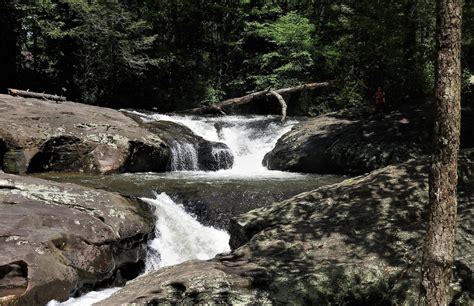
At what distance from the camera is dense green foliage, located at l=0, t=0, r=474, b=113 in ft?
63.6

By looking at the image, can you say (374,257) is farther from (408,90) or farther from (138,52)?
(138,52)

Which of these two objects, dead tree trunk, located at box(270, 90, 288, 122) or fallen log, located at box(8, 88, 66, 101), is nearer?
fallen log, located at box(8, 88, 66, 101)

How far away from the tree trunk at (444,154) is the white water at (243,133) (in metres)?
12.7

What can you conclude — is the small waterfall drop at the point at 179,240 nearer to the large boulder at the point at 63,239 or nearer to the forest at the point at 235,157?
the forest at the point at 235,157

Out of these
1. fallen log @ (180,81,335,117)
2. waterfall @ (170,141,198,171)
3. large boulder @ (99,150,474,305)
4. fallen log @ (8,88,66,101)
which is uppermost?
fallen log @ (180,81,335,117)

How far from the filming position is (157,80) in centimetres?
2903

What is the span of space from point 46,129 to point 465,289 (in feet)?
39.0

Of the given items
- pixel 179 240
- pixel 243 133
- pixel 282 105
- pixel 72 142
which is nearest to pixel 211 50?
pixel 282 105

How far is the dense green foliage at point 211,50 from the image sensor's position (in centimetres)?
1938

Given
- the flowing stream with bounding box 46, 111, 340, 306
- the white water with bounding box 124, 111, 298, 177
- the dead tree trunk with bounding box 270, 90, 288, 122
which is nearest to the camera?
the flowing stream with bounding box 46, 111, 340, 306

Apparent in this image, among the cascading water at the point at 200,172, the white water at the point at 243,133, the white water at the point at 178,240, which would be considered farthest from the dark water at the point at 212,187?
the white water at the point at 243,133

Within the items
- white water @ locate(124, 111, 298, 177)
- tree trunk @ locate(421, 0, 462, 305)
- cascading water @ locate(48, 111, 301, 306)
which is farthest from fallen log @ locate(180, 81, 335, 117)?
tree trunk @ locate(421, 0, 462, 305)

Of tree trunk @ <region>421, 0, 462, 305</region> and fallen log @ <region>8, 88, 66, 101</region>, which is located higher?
fallen log @ <region>8, 88, 66, 101</region>

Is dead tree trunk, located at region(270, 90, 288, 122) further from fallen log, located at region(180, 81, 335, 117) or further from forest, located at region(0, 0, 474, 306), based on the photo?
forest, located at region(0, 0, 474, 306)
